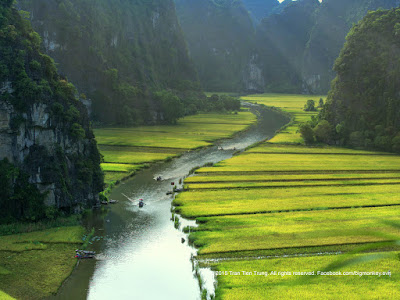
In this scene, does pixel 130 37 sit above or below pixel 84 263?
above

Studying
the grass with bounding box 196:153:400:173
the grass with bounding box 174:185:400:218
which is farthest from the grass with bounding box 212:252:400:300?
the grass with bounding box 196:153:400:173

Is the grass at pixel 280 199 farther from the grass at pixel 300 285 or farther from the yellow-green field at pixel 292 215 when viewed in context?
the grass at pixel 300 285

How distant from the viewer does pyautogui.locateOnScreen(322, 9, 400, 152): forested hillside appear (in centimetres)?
7631

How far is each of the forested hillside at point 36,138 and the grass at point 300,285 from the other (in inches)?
673

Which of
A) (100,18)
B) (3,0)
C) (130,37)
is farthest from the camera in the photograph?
(130,37)

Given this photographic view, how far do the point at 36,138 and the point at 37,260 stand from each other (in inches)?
→ 465

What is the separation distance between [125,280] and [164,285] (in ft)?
8.48

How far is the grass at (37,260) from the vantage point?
2522 centimetres

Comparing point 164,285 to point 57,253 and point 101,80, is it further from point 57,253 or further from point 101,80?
point 101,80

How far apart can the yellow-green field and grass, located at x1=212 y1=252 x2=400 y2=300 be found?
0.06m

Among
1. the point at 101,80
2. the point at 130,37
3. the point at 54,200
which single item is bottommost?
the point at 54,200

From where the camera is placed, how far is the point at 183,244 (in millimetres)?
31875

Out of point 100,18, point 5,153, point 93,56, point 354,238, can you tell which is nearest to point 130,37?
point 100,18

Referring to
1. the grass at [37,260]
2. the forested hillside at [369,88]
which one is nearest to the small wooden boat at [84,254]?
the grass at [37,260]
